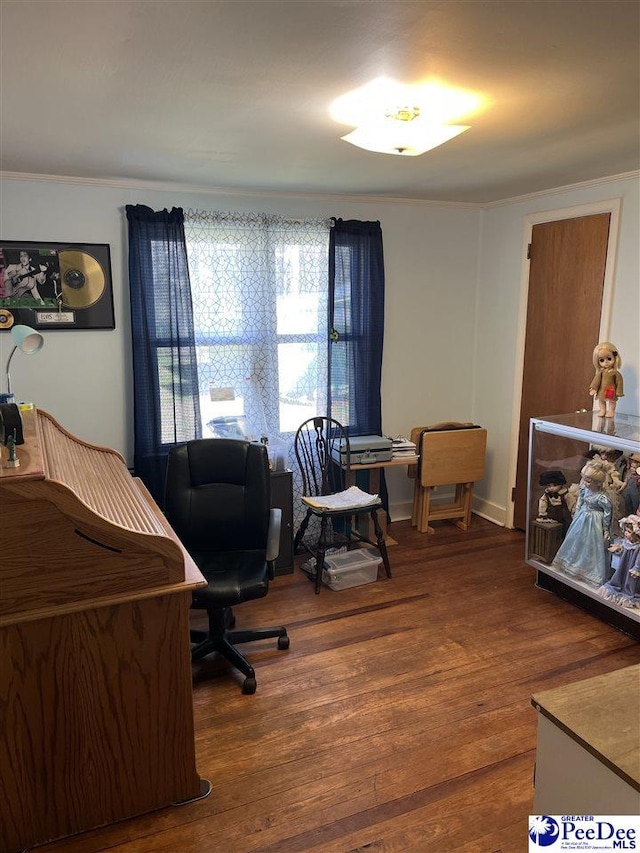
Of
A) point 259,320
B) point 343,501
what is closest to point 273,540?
point 343,501

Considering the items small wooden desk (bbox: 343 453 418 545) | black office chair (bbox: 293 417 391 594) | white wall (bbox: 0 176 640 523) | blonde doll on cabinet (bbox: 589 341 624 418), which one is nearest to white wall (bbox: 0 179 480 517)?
white wall (bbox: 0 176 640 523)

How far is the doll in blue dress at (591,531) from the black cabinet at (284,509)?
5.45ft

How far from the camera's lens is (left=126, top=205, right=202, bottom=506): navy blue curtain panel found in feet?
11.4

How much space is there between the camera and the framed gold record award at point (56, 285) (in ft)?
10.7

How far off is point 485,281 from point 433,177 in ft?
4.42

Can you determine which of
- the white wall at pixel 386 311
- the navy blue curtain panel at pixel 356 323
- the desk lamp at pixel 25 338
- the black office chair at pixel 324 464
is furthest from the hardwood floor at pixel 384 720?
the desk lamp at pixel 25 338

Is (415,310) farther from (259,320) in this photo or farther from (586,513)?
(586,513)

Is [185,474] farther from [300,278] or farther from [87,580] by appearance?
[300,278]

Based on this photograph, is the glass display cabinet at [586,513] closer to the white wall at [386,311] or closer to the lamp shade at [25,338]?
the white wall at [386,311]

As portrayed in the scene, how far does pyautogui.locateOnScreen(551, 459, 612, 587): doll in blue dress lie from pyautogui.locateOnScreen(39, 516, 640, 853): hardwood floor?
25 centimetres

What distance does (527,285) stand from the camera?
405 cm

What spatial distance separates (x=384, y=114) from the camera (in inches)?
82.6

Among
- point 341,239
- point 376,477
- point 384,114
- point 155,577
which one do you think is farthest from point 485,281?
point 155,577

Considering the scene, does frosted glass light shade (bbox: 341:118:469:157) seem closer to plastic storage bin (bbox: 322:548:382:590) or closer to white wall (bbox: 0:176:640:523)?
white wall (bbox: 0:176:640:523)
